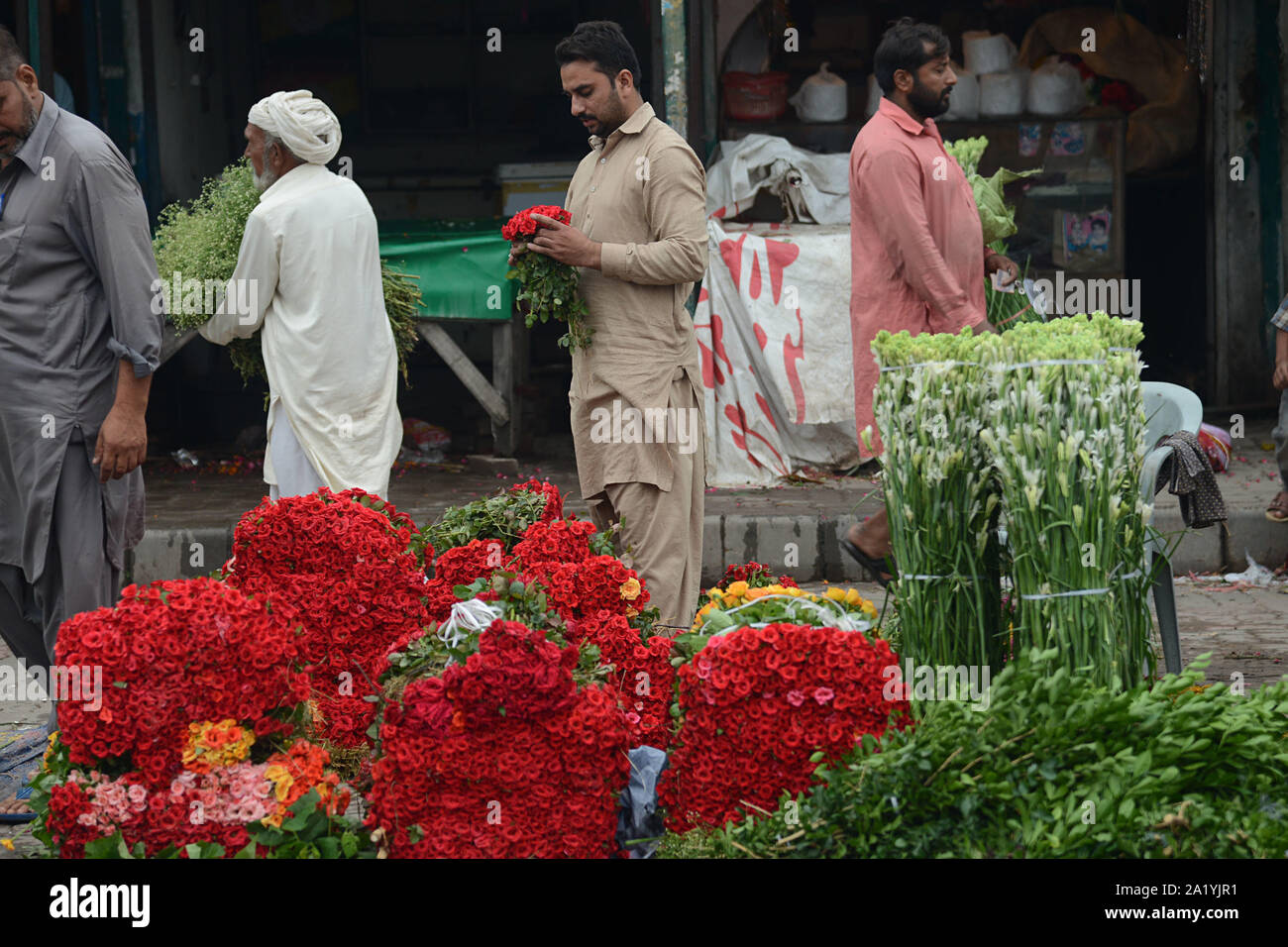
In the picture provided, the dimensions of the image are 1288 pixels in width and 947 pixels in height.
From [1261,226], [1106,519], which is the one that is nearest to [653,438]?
[1106,519]

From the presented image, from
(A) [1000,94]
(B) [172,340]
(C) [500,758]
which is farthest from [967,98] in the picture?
(C) [500,758]

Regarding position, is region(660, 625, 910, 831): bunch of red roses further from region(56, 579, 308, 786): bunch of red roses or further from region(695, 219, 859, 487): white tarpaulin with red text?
region(695, 219, 859, 487): white tarpaulin with red text

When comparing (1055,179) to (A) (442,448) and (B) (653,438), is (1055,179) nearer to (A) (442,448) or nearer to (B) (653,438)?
(A) (442,448)

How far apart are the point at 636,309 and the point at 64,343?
1.73 metres

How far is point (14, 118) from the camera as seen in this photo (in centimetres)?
415

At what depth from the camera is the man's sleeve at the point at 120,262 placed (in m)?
4.12

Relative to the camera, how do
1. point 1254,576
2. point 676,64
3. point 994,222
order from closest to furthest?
1. point 994,222
2. point 1254,576
3. point 676,64

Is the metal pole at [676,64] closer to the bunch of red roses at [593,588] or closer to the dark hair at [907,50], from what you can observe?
the dark hair at [907,50]

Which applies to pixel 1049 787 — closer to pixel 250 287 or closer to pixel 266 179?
pixel 250 287

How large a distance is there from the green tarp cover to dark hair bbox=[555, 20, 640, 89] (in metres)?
4.17

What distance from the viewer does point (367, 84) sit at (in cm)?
1114

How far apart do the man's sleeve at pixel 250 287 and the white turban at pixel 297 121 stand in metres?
0.30

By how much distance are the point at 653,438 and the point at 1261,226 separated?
654 centimetres

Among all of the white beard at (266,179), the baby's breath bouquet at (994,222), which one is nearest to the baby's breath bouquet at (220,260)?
the white beard at (266,179)
